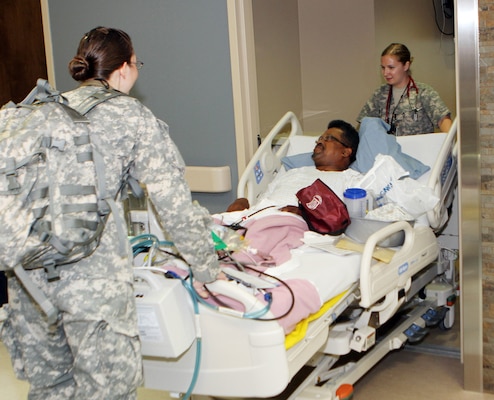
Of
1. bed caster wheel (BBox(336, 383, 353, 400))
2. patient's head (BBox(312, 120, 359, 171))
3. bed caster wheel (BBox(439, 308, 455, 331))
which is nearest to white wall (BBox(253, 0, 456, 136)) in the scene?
patient's head (BBox(312, 120, 359, 171))

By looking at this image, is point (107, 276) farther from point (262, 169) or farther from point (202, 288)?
point (262, 169)

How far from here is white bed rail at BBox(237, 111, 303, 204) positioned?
157 inches

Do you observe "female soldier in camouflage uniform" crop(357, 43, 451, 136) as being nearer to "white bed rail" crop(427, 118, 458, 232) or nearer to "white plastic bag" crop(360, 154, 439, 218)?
"white bed rail" crop(427, 118, 458, 232)

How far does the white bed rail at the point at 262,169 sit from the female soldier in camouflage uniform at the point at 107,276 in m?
1.51

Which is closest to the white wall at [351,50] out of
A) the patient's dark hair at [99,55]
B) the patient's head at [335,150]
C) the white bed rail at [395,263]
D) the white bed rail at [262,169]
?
the white bed rail at [262,169]

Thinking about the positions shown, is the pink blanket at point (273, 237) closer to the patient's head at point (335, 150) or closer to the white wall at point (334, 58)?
the patient's head at point (335, 150)

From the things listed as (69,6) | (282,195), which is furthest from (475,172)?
(69,6)

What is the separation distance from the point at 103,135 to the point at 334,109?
4088 mm

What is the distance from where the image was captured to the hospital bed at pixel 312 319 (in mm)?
2410

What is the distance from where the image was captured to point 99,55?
7.91 ft

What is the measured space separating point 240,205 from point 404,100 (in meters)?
1.43

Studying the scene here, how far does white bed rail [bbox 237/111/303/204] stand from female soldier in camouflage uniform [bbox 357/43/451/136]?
28.6 inches

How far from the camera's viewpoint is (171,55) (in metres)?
4.33

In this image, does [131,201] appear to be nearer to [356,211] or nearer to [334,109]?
[356,211]
